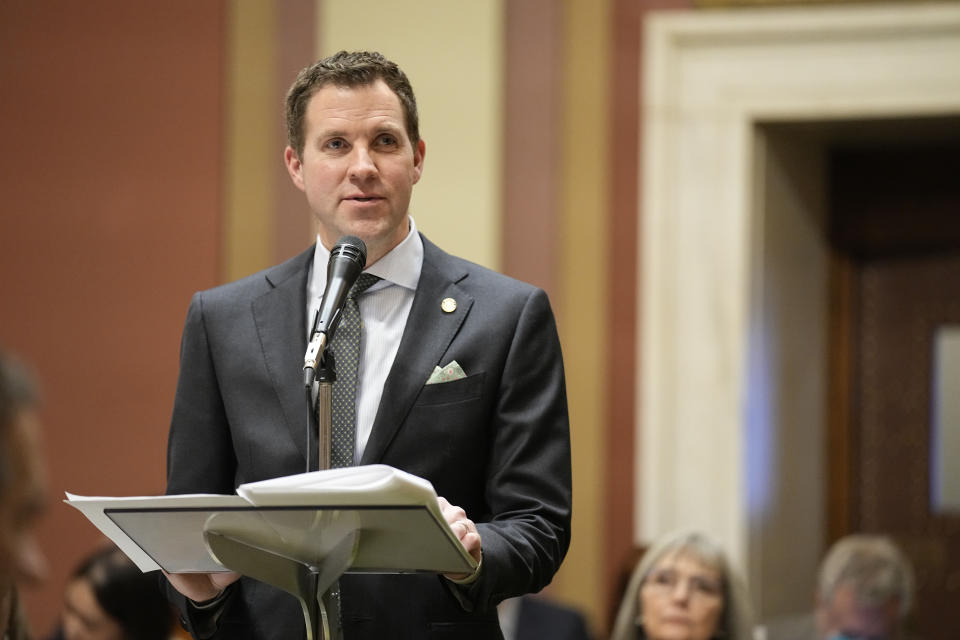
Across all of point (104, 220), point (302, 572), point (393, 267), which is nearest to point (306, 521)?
point (302, 572)

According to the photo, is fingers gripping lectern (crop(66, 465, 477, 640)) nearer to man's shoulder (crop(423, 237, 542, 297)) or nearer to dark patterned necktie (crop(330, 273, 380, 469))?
dark patterned necktie (crop(330, 273, 380, 469))

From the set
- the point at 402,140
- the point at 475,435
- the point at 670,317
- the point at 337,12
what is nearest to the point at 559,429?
the point at 475,435

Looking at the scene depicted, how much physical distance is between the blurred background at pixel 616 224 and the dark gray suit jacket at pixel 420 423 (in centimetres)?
334

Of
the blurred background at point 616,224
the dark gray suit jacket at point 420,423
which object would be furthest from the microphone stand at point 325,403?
the blurred background at point 616,224

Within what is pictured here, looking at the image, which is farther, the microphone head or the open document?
the microphone head

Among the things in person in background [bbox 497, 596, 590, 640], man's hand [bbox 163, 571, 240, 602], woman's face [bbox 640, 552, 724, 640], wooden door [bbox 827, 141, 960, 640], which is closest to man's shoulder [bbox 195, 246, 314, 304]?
man's hand [bbox 163, 571, 240, 602]

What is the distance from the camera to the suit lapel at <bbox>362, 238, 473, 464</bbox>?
2.47m

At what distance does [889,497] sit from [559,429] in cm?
459

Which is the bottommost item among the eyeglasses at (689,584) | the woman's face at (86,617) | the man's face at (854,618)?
the man's face at (854,618)

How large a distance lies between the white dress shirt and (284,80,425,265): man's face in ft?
0.13

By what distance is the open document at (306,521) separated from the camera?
1963 mm

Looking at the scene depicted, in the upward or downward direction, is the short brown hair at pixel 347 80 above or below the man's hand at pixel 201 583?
above

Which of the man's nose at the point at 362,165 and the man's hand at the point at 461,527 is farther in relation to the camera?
the man's nose at the point at 362,165

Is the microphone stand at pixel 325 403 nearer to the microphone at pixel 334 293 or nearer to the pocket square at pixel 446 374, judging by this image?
the microphone at pixel 334 293
